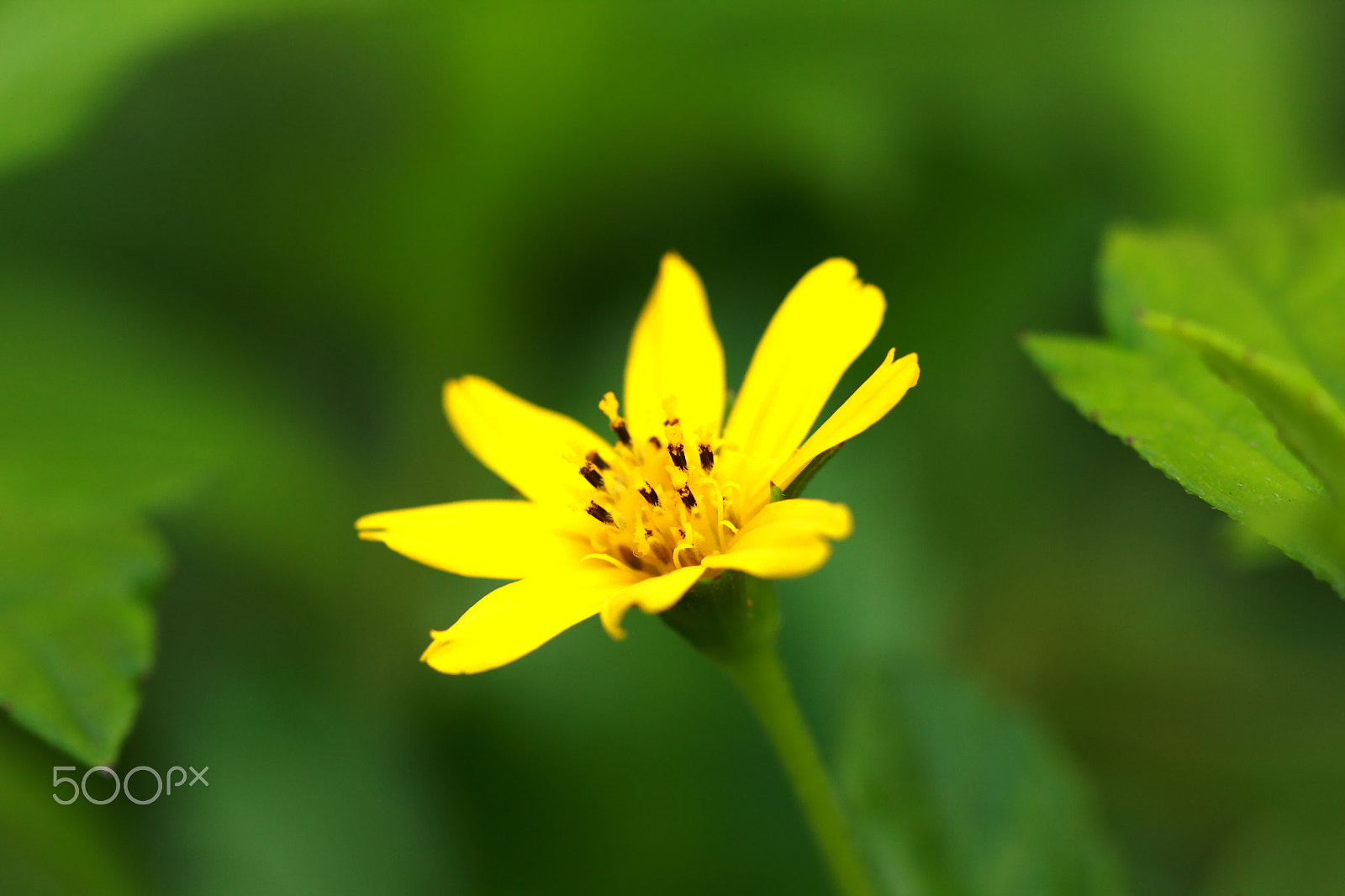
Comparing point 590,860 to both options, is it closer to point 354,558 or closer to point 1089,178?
point 354,558

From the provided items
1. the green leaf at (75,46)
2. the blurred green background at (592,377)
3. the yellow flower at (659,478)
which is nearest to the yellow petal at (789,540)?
the yellow flower at (659,478)

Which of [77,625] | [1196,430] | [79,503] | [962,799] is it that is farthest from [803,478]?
[79,503]

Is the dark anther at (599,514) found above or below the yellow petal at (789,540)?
above

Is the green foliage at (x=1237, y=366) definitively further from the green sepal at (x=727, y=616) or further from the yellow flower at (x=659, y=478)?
the green sepal at (x=727, y=616)

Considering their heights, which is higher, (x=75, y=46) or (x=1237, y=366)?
(x=75, y=46)

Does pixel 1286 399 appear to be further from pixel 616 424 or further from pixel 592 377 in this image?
pixel 592 377

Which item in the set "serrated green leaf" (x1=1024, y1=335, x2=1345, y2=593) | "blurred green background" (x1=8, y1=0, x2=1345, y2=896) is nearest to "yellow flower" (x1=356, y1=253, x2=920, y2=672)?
"serrated green leaf" (x1=1024, y1=335, x2=1345, y2=593)

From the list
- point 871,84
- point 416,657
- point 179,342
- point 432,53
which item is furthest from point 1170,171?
point 179,342
